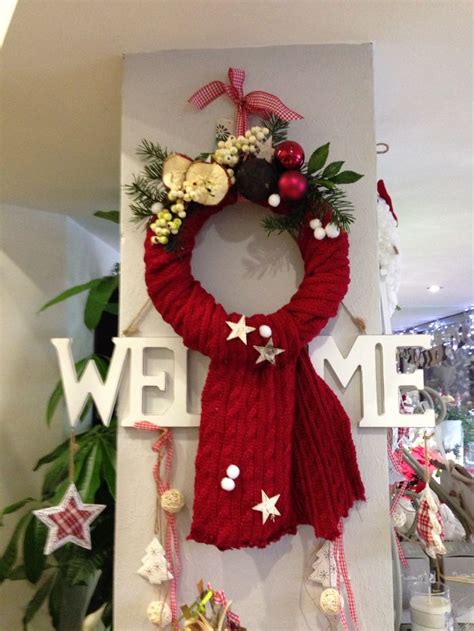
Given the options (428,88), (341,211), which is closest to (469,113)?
(428,88)

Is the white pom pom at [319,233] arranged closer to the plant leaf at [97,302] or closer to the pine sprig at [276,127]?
the pine sprig at [276,127]

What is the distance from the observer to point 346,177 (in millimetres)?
971

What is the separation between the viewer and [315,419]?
3.20ft

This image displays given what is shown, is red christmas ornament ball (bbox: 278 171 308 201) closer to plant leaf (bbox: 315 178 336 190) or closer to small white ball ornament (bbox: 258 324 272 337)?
plant leaf (bbox: 315 178 336 190)

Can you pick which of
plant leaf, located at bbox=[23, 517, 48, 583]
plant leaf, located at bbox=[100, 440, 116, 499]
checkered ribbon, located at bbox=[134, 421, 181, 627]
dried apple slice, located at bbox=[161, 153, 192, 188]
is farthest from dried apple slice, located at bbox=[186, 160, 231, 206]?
plant leaf, located at bbox=[23, 517, 48, 583]

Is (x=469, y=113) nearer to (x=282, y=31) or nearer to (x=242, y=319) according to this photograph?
(x=282, y=31)

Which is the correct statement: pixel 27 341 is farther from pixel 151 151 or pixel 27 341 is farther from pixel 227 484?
pixel 227 484

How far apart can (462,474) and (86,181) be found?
1.45 m

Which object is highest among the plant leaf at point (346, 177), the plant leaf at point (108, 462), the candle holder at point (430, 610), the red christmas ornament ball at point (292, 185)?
the plant leaf at point (346, 177)

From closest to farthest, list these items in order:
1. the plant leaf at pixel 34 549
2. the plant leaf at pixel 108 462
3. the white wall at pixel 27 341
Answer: the plant leaf at pixel 108 462, the plant leaf at pixel 34 549, the white wall at pixel 27 341

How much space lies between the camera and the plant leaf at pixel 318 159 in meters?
0.97

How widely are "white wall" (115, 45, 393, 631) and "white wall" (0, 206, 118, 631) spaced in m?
1.10

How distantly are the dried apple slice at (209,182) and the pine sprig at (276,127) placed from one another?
0.13 metres

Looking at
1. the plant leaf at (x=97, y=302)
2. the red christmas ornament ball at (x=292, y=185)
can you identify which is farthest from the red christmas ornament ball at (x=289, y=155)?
the plant leaf at (x=97, y=302)
